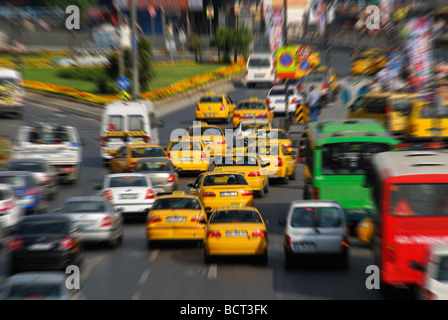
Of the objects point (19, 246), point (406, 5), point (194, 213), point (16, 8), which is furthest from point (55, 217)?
point (16, 8)

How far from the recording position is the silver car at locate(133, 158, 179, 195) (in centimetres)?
2734

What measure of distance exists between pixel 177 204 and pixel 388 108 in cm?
1423

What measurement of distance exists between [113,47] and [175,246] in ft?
151

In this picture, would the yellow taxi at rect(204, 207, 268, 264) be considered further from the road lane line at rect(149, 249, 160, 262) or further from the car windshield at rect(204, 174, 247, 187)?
the car windshield at rect(204, 174, 247, 187)

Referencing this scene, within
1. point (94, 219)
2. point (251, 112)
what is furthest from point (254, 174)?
point (251, 112)

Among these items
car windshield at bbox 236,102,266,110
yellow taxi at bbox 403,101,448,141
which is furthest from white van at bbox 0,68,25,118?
yellow taxi at bbox 403,101,448,141

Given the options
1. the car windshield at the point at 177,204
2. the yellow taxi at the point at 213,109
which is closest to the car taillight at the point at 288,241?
the car windshield at the point at 177,204

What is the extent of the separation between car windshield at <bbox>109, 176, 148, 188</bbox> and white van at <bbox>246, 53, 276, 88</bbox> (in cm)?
4152

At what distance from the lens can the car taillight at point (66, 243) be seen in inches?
632

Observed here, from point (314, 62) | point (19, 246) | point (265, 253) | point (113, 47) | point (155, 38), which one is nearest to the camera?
point (19, 246)

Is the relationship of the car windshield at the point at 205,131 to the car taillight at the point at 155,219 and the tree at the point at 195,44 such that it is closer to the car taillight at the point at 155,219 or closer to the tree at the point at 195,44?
the car taillight at the point at 155,219

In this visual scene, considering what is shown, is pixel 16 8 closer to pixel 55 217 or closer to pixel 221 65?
pixel 221 65

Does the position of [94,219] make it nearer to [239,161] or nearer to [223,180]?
[223,180]

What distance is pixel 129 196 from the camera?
23.5 m
